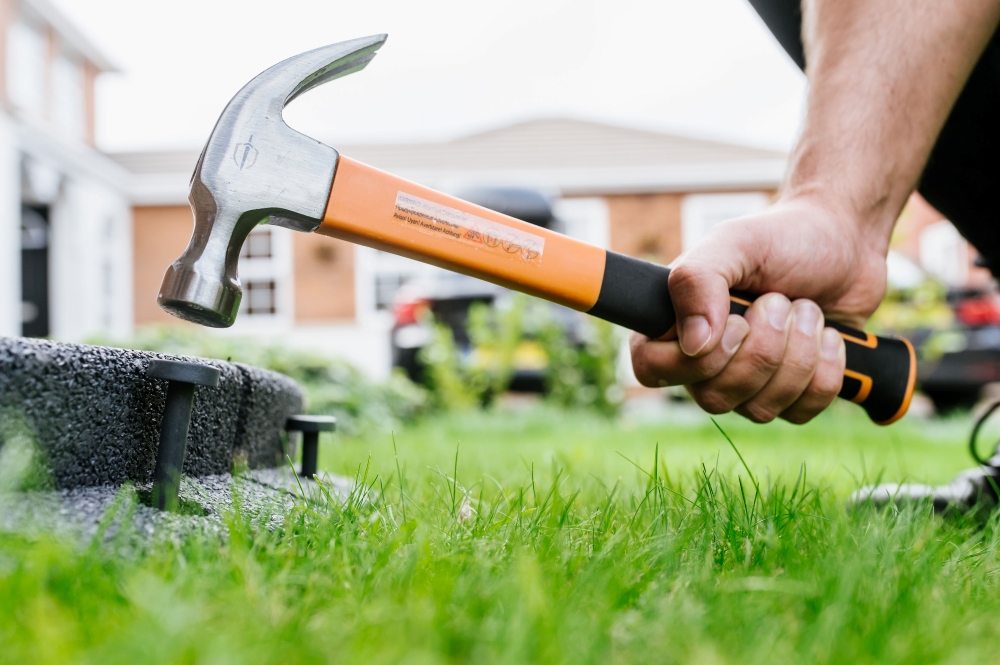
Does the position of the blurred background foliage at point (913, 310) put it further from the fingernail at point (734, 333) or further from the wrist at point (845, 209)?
the fingernail at point (734, 333)

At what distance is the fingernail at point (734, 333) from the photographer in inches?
64.7

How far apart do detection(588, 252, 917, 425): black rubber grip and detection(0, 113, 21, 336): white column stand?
34.6 ft

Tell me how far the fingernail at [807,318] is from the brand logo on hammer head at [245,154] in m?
1.23

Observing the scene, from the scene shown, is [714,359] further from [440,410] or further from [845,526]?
[440,410]

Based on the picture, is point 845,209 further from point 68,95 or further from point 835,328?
point 68,95

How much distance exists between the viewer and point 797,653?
29.3 inches

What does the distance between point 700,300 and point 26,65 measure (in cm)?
1463

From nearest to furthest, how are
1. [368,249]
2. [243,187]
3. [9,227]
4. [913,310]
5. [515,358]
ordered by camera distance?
[243,187] → [913,310] → [515,358] → [9,227] → [368,249]

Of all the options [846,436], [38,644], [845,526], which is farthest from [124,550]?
[846,436]

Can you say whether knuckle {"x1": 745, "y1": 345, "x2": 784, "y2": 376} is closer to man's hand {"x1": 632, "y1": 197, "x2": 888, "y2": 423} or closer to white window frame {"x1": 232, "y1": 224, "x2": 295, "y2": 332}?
man's hand {"x1": 632, "y1": 197, "x2": 888, "y2": 423}

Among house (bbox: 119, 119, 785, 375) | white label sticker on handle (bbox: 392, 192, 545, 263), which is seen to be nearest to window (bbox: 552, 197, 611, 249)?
house (bbox: 119, 119, 785, 375)

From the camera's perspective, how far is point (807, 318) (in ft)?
5.57

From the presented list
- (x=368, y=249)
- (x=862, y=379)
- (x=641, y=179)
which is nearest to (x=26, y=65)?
(x=368, y=249)

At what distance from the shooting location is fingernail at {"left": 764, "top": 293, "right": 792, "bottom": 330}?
1661 mm
